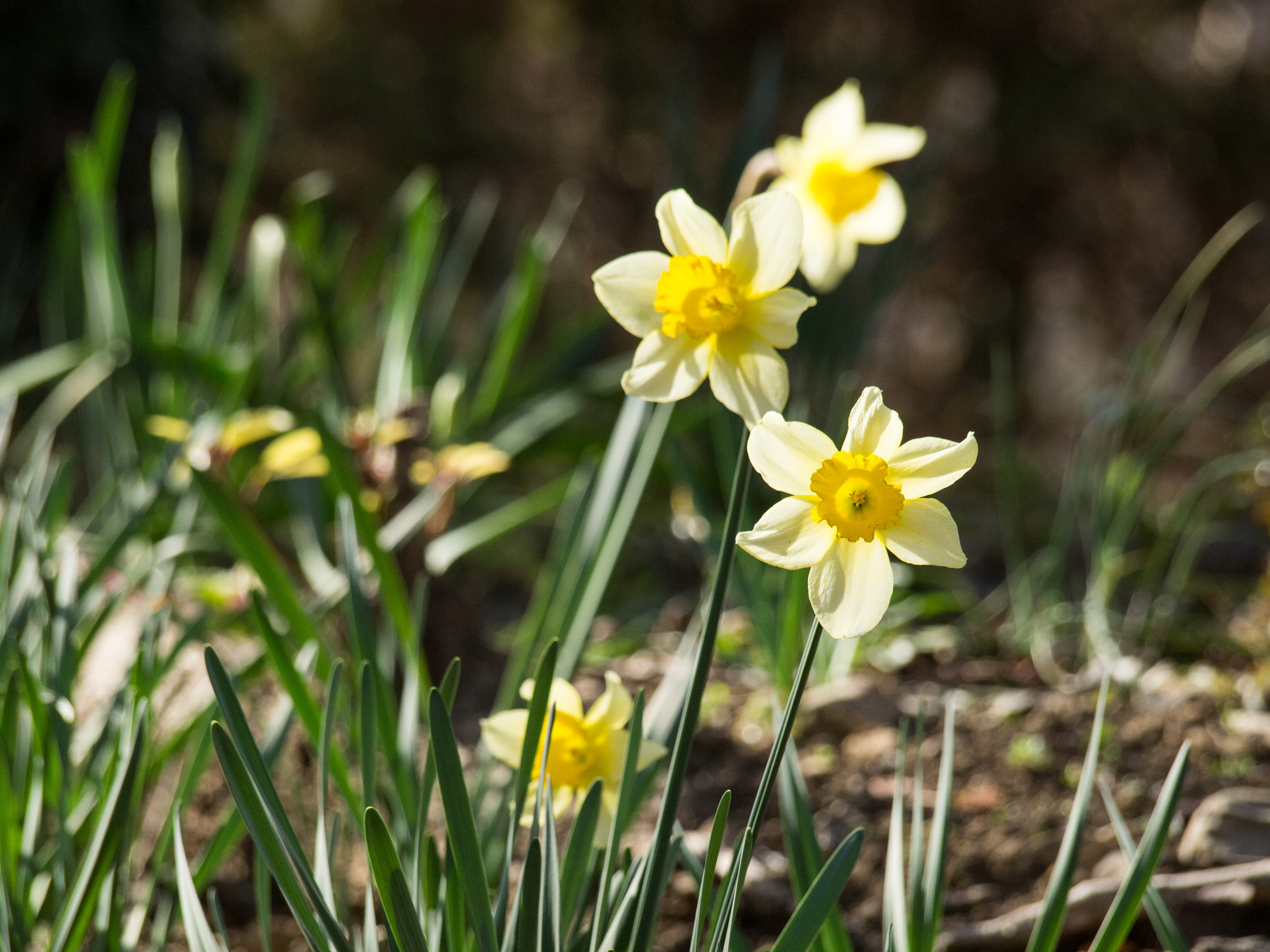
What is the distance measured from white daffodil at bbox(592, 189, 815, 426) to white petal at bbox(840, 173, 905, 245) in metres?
0.27

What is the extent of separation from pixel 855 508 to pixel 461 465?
2.34ft

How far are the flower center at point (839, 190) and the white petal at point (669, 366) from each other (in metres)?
0.29

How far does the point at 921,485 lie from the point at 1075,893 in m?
0.60

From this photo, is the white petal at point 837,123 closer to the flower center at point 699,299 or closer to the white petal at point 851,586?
the flower center at point 699,299

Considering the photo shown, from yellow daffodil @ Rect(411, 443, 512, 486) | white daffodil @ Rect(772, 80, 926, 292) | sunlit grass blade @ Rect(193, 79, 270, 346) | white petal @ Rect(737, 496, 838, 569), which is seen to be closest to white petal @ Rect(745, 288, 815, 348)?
white petal @ Rect(737, 496, 838, 569)

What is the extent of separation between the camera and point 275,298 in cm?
196

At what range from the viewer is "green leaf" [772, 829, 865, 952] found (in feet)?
1.82

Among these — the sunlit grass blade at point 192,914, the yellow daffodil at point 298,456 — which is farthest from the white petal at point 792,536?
the yellow daffodil at point 298,456

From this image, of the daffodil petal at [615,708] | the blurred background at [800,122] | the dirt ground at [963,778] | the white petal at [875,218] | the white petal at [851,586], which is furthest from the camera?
the blurred background at [800,122]

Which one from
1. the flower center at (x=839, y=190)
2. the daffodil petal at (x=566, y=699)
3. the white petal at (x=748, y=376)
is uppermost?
the flower center at (x=839, y=190)

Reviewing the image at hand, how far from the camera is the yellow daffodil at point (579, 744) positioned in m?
0.68

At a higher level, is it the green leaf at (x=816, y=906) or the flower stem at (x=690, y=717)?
the flower stem at (x=690, y=717)

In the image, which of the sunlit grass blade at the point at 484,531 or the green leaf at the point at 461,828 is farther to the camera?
→ the sunlit grass blade at the point at 484,531

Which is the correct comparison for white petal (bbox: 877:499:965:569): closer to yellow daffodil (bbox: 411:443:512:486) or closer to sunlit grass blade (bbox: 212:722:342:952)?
sunlit grass blade (bbox: 212:722:342:952)
